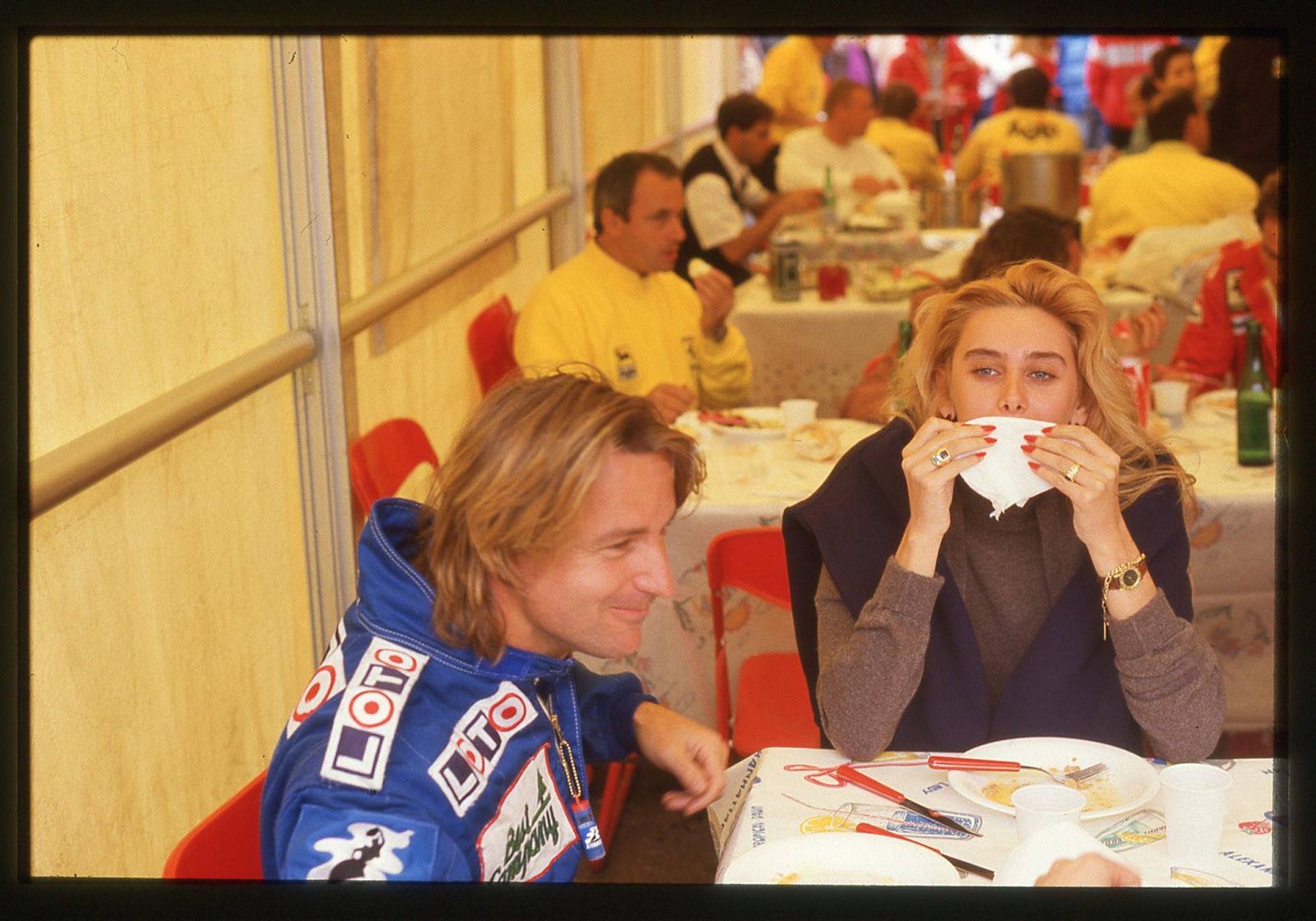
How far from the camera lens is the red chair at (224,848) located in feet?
3.85

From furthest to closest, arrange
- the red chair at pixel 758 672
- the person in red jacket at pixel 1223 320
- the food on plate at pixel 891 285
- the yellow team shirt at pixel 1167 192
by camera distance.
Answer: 1. the yellow team shirt at pixel 1167 192
2. the food on plate at pixel 891 285
3. the person in red jacket at pixel 1223 320
4. the red chair at pixel 758 672

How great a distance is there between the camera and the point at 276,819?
1151mm

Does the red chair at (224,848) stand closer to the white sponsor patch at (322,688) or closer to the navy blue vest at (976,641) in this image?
the white sponsor patch at (322,688)

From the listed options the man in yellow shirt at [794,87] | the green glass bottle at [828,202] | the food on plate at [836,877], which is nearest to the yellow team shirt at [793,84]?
the man in yellow shirt at [794,87]

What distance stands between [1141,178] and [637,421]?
4.87 meters

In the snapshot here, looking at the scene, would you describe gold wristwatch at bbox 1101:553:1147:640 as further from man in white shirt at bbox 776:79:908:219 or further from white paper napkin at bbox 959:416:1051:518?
man in white shirt at bbox 776:79:908:219

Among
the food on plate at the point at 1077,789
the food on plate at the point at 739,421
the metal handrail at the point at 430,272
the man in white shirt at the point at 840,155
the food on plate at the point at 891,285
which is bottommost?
the food on plate at the point at 1077,789

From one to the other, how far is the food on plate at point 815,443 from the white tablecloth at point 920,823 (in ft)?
4.51

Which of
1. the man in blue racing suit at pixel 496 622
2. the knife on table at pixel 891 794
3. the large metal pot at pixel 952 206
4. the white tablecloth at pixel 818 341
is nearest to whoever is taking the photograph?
the man in blue racing suit at pixel 496 622

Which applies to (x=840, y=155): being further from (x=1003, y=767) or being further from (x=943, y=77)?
(x=1003, y=767)

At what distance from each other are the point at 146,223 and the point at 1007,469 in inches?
47.1

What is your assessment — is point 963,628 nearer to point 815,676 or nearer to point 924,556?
point 924,556

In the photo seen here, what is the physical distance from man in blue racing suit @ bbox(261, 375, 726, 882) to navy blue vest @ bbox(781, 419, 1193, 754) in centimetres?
57

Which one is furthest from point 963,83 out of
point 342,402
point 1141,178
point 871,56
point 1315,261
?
point 1315,261
